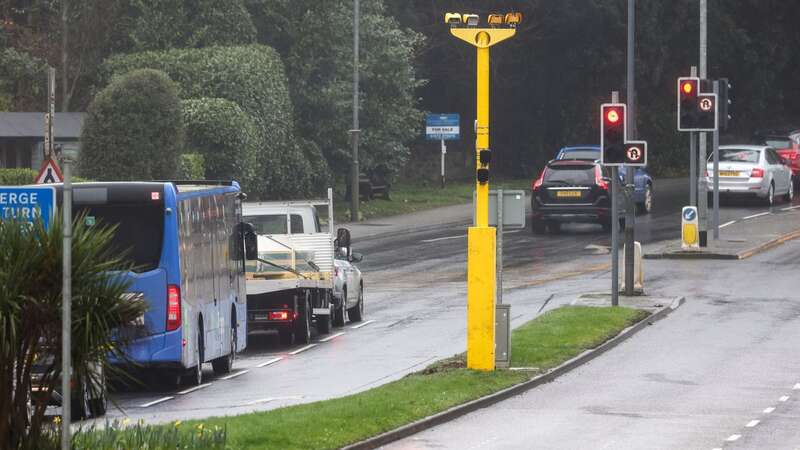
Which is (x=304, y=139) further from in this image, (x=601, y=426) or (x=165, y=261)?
(x=601, y=426)

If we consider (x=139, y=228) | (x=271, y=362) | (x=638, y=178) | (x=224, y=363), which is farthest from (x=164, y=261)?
(x=638, y=178)

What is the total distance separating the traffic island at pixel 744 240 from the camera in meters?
35.8

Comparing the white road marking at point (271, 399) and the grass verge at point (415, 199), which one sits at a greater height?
the grass verge at point (415, 199)

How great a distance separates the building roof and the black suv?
1398cm

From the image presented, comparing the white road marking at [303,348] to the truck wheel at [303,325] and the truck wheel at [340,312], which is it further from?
the truck wheel at [340,312]

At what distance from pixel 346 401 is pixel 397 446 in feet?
6.87

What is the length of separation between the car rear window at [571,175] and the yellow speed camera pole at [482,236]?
20.7m

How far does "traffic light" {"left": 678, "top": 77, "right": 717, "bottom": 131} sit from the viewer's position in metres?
34.6

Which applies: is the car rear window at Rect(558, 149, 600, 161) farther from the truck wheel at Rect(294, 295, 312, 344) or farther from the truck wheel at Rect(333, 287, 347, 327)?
the truck wheel at Rect(294, 295, 312, 344)

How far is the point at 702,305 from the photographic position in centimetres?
2862

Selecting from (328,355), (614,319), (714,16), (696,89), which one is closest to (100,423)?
(328,355)

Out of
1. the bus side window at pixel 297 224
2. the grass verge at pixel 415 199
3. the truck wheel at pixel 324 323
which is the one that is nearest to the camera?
the truck wheel at pixel 324 323

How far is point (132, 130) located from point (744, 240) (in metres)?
15.5

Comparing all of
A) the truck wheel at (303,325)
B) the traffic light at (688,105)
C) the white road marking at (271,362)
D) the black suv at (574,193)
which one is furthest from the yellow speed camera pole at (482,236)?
the black suv at (574,193)
